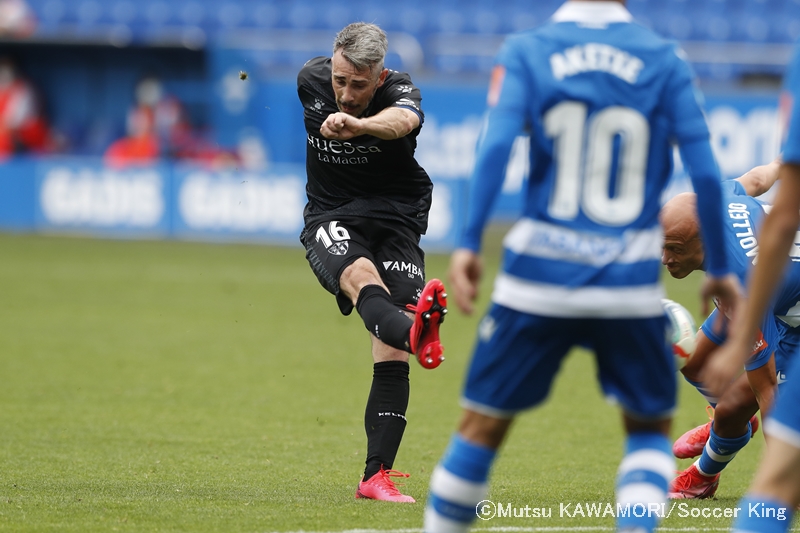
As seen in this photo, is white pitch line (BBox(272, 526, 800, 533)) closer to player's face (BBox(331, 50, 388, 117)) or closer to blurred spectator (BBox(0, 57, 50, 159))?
player's face (BBox(331, 50, 388, 117))

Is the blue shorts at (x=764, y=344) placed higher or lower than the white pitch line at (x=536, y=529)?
higher

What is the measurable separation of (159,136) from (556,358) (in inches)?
710

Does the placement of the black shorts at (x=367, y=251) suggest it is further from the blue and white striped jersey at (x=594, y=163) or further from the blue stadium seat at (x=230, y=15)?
the blue stadium seat at (x=230, y=15)

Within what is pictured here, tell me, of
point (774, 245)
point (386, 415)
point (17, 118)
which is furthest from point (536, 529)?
point (17, 118)

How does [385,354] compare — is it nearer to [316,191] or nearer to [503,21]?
[316,191]

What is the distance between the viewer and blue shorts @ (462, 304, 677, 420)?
320 cm

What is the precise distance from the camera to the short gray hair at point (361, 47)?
5.04 metres

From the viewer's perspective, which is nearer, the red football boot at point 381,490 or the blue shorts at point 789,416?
the blue shorts at point 789,416

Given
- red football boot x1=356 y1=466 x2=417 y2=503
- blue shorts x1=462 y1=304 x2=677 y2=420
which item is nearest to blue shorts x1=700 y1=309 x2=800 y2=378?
red football boot x1=356 y1=466 x2=417 y2=503

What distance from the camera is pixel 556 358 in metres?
3.25

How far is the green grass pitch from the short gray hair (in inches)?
76.2

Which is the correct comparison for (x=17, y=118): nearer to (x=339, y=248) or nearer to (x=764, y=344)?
(x=339, y=248)

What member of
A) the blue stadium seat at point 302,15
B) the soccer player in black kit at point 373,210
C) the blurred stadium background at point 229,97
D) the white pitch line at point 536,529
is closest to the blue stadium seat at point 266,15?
the blurred stadium background at point 229,97

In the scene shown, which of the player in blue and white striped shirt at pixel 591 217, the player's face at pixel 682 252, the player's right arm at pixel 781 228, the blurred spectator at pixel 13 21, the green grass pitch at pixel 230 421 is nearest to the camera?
the player's right arm at pixel 781 228
